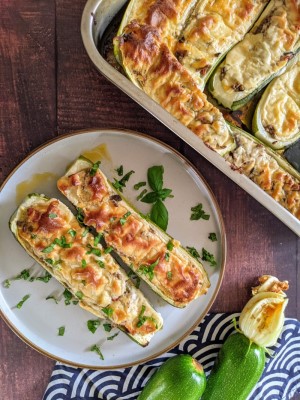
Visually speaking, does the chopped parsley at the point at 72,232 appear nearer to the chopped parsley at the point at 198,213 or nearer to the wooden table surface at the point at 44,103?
the wooden table surface at the point at 44,103

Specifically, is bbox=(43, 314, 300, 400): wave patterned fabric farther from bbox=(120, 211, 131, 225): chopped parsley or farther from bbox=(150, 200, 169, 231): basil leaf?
bbox=(120, 211, 131, 225): chopped parsley

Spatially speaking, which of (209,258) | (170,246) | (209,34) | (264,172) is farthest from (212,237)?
(209,34)

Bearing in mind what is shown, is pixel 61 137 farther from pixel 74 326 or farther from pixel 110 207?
pixel 74 326

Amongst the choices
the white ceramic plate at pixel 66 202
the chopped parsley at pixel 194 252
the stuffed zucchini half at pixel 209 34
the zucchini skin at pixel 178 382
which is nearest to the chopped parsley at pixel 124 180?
the white ceramic plate at pixel 66 202

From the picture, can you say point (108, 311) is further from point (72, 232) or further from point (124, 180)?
point (124, 180)

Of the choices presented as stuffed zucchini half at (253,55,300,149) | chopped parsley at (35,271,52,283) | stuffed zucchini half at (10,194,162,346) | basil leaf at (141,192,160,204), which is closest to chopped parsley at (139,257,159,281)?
stuffed zucchini half at (10,194,162,346)

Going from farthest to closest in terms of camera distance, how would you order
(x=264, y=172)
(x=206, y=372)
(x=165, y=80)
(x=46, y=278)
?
(x=206, y=372), (x=46, y=278), (x=264, y=172), (x=165, y=80)

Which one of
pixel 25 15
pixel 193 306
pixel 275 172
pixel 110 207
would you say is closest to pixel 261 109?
pixel 275 172
